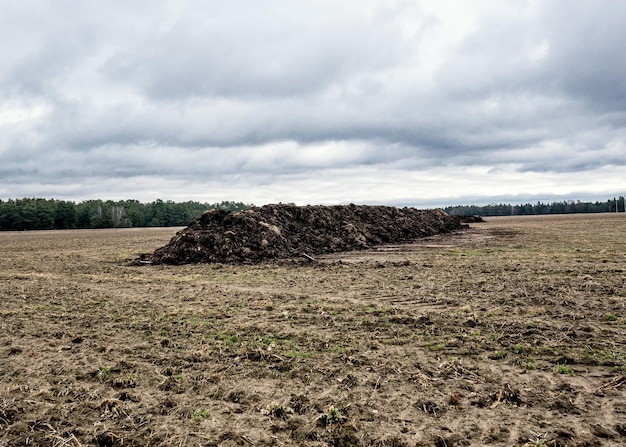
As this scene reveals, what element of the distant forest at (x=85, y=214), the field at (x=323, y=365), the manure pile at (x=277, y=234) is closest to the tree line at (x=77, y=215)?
the distant forest at (x=85, y=214)

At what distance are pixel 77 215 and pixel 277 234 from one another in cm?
9426

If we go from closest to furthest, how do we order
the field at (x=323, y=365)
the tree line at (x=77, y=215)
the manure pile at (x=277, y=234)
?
the field at (x=323, y=365) → the manure pile at (x=277, y=234) → the tree line at (x=77, y=215)

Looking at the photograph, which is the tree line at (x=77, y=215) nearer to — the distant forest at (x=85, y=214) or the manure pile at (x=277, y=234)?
the distant forest at (x=85, y=214)

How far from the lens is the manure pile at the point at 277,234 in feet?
63.1

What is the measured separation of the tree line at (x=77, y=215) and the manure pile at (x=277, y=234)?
56.1 meters

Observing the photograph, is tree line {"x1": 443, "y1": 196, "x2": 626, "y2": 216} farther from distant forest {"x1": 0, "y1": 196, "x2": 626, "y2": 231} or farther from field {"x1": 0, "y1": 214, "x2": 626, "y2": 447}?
field {"x1": 0, "y1": 214, "x2": 626, "y2": 447}

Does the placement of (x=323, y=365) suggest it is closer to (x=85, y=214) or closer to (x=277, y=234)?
(x=277, y=234)

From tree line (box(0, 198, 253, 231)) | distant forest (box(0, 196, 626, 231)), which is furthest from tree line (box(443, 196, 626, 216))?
tree line (box(0, 198, 253, 231))

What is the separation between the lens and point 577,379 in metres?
5.03

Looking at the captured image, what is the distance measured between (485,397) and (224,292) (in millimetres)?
8057

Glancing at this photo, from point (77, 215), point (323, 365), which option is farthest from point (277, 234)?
point (77, 215)

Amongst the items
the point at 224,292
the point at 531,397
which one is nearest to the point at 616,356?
the point at 531,397

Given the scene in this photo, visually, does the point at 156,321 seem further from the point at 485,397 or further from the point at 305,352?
the point at 485,397

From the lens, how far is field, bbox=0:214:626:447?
13.2 feet
